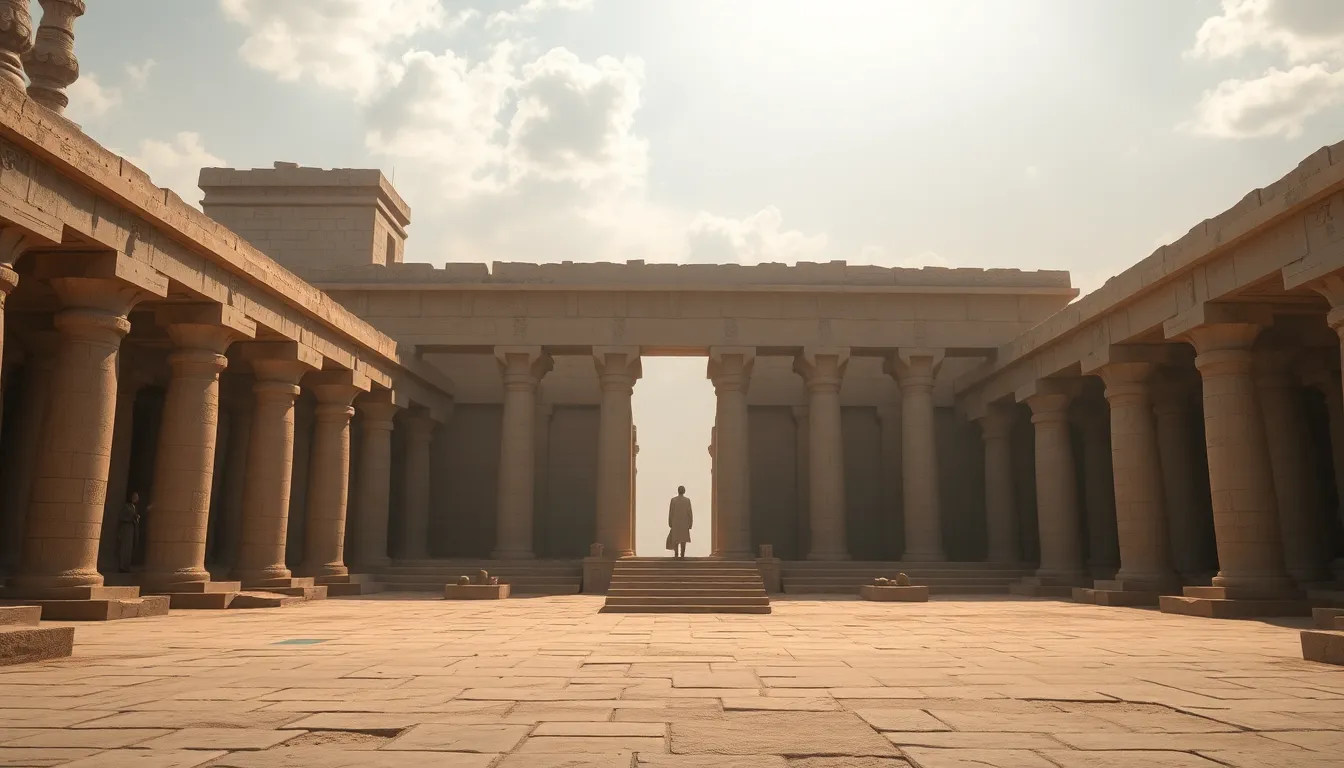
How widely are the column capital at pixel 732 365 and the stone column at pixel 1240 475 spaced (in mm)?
14974

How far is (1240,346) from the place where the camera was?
66.2 feet

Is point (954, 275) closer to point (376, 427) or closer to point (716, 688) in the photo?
point (376, 427)

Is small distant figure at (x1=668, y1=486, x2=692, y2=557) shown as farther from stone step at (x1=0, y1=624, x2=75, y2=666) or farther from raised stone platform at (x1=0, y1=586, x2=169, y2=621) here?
stone step at (x1=0, y1=624, x2=75, y2=666)

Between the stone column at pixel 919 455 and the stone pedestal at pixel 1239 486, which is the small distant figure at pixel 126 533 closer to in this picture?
the stone column at pixel 919 455

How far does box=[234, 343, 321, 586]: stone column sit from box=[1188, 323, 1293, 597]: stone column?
66.9ft

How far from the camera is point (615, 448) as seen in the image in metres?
32.4

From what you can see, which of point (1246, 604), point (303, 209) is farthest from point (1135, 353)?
point (303, 209)

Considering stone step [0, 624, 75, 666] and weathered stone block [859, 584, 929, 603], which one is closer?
stone step [0, 624, 75, 666]

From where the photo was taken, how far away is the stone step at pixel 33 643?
10180 mm

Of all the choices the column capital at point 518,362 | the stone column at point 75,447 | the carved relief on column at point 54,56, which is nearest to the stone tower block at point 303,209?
the column capital at point 518,362

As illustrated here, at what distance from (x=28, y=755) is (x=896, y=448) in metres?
35.7

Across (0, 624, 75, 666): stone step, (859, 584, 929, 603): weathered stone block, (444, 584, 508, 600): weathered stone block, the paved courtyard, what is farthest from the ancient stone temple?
(0, 624, 75, 666): stone step

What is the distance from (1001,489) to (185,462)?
2536 centimetres

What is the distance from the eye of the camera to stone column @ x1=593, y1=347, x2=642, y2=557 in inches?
1256
